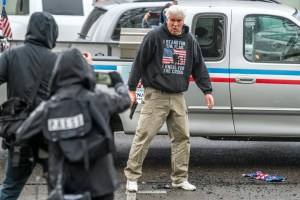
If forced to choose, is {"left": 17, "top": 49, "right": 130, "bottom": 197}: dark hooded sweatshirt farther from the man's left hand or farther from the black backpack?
the man's left hand

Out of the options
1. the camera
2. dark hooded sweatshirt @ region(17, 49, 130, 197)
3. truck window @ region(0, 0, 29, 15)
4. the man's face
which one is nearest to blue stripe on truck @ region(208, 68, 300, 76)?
the man's face

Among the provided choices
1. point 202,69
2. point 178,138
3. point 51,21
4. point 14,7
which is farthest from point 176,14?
point 14,7

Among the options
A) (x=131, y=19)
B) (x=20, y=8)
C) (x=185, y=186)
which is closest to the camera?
(x=185, y=186)

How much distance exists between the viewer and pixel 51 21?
19.1ft

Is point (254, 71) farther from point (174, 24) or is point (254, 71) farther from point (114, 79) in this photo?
point (114, 79)

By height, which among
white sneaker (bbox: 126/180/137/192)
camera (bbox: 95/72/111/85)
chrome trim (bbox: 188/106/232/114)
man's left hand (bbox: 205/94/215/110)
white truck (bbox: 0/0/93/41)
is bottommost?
white sneaker (bbox: 126/180/137/192)

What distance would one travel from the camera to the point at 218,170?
883cm

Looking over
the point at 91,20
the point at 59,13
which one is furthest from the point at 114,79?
the point at 59,13

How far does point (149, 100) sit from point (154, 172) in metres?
1.36

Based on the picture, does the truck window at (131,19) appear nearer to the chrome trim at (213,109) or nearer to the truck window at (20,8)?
the chrome trim at (213,109)

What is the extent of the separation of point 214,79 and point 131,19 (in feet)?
5.51

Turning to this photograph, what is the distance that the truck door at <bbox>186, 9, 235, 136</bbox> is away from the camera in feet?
27.6

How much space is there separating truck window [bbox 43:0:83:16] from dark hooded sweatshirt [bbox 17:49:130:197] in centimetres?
1146

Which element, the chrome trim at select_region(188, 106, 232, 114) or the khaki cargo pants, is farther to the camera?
the chrome trim at select_region(188, 106, 232, 114)
